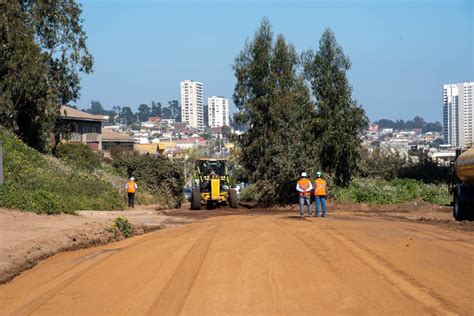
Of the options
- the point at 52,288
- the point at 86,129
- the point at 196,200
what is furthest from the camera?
the point at 86,129

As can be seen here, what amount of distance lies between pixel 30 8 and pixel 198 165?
676 inches

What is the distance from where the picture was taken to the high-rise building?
83506 millimetres

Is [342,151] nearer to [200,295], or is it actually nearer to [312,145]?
[312,145]

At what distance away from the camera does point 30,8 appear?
45.6 metres

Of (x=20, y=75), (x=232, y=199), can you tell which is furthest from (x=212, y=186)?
(x=20, y=75)

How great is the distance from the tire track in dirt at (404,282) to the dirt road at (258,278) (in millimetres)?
14

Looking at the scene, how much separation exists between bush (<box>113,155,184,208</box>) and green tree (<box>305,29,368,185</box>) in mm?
10507

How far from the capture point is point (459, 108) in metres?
87.4

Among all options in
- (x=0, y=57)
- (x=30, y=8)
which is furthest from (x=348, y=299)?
(x=30, y=8)

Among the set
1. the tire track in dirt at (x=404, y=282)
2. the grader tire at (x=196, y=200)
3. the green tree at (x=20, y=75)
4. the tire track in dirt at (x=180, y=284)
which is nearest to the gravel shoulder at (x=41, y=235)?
the tire track in dirt at (x=180, y=284)

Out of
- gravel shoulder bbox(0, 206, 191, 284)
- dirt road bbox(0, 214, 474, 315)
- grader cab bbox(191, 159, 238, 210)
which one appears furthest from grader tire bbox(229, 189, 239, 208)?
dirt road bbox(0, 214, 474, 315)

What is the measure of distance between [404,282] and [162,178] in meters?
34.4

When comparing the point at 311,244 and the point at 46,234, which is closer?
the point at 311,244

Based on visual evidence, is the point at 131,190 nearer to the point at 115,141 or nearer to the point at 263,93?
the point at 263,93
